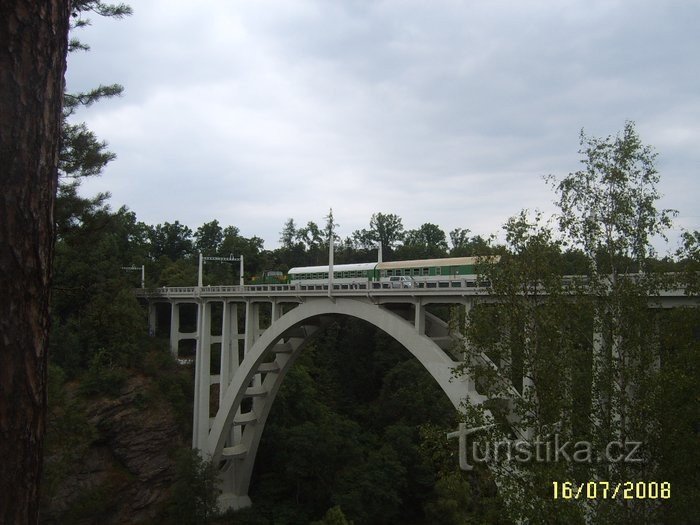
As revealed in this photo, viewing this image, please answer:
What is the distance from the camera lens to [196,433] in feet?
76.6

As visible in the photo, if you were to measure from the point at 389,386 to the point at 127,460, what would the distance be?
14399 millimetres

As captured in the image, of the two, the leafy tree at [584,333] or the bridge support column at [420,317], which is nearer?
the leafy tree at [584,333]

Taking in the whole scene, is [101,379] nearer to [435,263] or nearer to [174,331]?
[174,331]

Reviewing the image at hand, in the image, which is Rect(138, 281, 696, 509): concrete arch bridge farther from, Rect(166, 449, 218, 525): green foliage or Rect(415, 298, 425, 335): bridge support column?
Rect(166, 449, 218, 525): green foliage

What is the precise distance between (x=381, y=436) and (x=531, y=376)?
2316 cm

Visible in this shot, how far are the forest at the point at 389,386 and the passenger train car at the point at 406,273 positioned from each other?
1524 mm

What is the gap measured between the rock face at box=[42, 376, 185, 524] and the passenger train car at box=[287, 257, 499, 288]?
978 centimetres

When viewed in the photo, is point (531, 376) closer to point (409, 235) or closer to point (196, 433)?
point (196, 433)

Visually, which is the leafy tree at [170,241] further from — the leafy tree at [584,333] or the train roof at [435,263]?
the leafy tree at [584,333]

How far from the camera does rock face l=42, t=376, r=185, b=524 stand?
21.3 meters

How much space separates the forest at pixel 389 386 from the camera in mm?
7129

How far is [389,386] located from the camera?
31.0m

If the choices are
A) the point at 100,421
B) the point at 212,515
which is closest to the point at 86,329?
the point at 100,421

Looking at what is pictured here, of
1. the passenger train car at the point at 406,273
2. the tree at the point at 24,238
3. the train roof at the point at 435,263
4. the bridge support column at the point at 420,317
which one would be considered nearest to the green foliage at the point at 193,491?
the passenger train car at the point at 406,273
